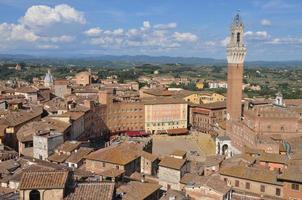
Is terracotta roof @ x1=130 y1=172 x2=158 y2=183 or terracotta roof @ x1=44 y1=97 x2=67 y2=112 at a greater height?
terracotta roof @ x1=44 y1=97 x2=67 y2=112

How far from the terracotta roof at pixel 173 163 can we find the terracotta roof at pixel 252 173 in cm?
379

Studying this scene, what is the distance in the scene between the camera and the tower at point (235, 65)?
6625cm

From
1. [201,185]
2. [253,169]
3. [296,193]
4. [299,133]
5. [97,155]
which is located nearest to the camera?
[201,185]

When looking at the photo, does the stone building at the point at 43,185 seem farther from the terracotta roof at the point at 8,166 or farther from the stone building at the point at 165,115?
the stone building at the point at 165,115


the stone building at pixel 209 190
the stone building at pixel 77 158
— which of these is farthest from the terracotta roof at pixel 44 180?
the stone building at pixel 77 158

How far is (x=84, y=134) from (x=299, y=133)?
3223 cm

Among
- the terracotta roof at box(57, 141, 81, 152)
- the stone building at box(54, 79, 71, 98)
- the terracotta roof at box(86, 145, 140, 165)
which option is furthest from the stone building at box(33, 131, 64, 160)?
the stone building at box(54, 79, 71, 98)

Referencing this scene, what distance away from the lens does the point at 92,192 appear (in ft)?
49.3

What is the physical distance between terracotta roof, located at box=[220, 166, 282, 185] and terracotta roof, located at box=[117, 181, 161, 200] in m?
9.51

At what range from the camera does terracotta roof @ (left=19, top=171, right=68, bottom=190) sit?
1473cm

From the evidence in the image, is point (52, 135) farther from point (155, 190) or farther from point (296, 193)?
point (296, 193)

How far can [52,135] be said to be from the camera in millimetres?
45031

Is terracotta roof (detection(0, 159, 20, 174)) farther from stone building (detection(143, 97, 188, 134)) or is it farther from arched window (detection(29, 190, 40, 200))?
stone building (detection(143, 97, 188, 134))

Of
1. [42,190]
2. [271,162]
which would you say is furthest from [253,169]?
[42,190]
